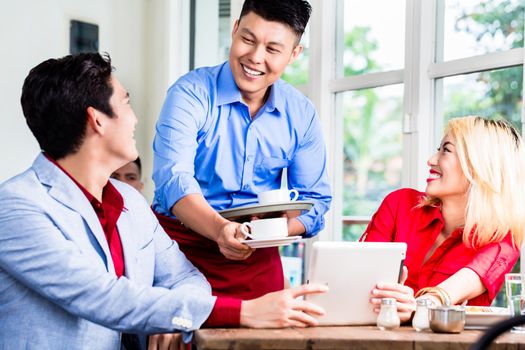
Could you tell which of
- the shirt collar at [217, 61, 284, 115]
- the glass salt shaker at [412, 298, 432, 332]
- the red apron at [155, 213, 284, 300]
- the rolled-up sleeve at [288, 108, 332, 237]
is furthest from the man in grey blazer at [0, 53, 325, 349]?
the rolled-up sleeve at [288, 108, 332, 237]

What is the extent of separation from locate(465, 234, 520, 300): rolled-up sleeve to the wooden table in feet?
2.15

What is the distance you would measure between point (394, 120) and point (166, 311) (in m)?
2.49

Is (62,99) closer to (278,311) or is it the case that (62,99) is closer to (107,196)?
(107,196)

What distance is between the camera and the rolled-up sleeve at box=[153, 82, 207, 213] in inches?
102

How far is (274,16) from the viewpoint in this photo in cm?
278

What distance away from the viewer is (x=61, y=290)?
1867 millimetres

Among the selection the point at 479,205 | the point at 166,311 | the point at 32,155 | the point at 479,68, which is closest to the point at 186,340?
the point at 166,311

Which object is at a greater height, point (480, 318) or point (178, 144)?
point (178, 144)

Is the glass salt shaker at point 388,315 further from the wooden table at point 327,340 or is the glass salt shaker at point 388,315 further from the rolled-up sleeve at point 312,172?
the rolled-up sleeve at point 312,172

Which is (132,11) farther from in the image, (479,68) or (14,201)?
(14,201)

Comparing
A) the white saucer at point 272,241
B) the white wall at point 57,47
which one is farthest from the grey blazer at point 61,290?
the white wall at point 57,47

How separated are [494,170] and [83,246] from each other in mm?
1369

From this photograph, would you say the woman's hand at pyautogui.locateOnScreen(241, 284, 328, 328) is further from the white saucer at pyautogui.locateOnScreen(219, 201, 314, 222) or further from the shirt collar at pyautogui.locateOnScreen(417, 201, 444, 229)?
the shirt collar at pyautogui.locateOnScreen(417, 201, 444, 229)

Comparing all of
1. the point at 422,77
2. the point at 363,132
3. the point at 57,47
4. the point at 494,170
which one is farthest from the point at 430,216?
the point at 57,47
